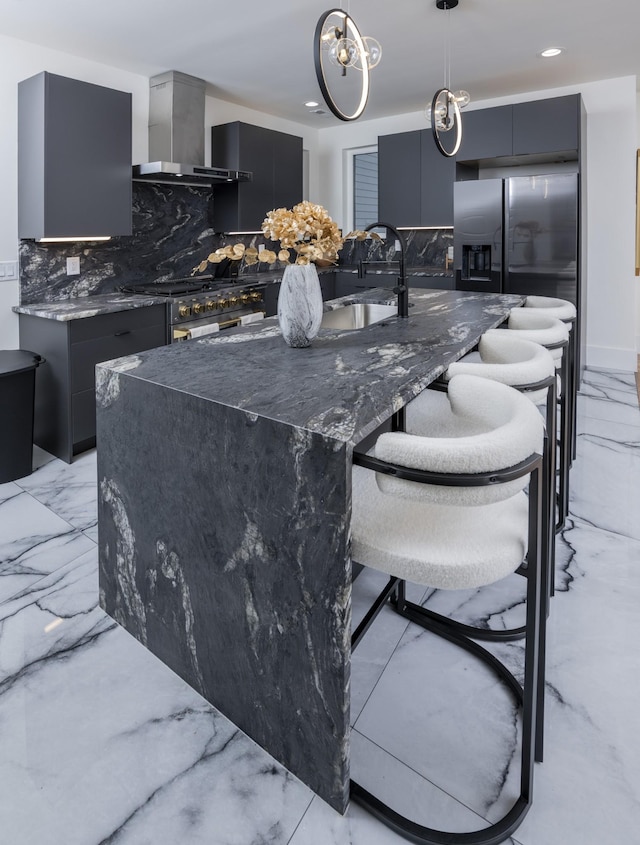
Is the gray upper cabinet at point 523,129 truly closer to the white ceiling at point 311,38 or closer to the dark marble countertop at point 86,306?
the white ceiling at point 311,38

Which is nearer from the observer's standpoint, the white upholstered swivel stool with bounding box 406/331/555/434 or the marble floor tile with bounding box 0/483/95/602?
the white upholstered swivel stool with bounding box 406/331/555/434

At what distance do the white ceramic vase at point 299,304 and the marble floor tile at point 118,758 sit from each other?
1.18m

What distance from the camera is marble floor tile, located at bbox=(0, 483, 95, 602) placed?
7.57 ft

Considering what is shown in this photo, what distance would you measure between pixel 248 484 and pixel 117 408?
0.60 meters

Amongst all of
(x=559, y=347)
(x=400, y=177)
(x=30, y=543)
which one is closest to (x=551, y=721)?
(x=559, y=347)

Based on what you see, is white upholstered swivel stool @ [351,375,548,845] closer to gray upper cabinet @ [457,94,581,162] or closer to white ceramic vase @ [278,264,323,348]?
white ceramic vase @ [278,264,323,348]

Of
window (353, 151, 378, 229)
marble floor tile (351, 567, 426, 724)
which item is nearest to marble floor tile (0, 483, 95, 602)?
marble floor tile (351, 567, 426, 724)

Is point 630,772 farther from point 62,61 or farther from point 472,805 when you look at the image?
point 62,61

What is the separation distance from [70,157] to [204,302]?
48.6 inches

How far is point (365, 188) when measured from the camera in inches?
264

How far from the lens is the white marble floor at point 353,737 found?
1.31 meters

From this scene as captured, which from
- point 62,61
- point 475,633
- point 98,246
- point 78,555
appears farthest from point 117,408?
point 62,61

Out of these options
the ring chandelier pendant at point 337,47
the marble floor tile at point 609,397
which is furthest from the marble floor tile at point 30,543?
the marble floor tile at point 609,397

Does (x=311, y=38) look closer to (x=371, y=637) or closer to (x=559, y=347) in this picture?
(x=559, y=347)
